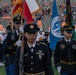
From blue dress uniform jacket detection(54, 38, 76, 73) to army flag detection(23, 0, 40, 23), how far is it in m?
1.48

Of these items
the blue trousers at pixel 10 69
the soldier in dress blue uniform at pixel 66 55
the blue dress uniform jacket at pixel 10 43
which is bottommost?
the blue trousers at pixel 10 69

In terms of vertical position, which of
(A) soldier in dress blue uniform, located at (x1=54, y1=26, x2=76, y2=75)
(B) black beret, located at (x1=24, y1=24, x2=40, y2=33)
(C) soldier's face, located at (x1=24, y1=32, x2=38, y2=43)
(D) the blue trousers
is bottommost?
(D) the blue trousers

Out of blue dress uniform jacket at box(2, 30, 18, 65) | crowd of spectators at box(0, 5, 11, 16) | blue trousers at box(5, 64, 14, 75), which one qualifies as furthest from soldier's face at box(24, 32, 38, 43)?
crowd of spectators at box(0, 5, 11, 16)

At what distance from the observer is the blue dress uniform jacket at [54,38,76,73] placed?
6.80 meters

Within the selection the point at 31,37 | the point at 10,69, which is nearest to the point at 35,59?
the point at 31,37

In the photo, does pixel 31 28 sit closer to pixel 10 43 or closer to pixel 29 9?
pixel 29 9

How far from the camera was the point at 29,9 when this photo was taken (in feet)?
18.2

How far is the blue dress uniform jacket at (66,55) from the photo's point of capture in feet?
22.3

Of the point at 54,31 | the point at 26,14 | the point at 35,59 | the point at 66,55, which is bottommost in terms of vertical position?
the point at 66,55

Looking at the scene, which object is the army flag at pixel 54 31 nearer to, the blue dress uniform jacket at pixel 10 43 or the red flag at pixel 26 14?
the blue dress uniform jacket at pixel 10 43

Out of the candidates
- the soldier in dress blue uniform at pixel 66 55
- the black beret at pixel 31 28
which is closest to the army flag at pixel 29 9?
the black beret at pixel 31 28

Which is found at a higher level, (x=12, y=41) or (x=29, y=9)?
(x=29, y=9)

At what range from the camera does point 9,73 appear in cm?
745

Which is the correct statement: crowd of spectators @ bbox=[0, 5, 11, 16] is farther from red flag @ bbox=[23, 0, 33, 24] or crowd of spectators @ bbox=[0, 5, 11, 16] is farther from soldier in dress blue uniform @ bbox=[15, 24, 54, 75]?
soldier in dress blue uniform @ bbox=[15, 24, 54, 75]
